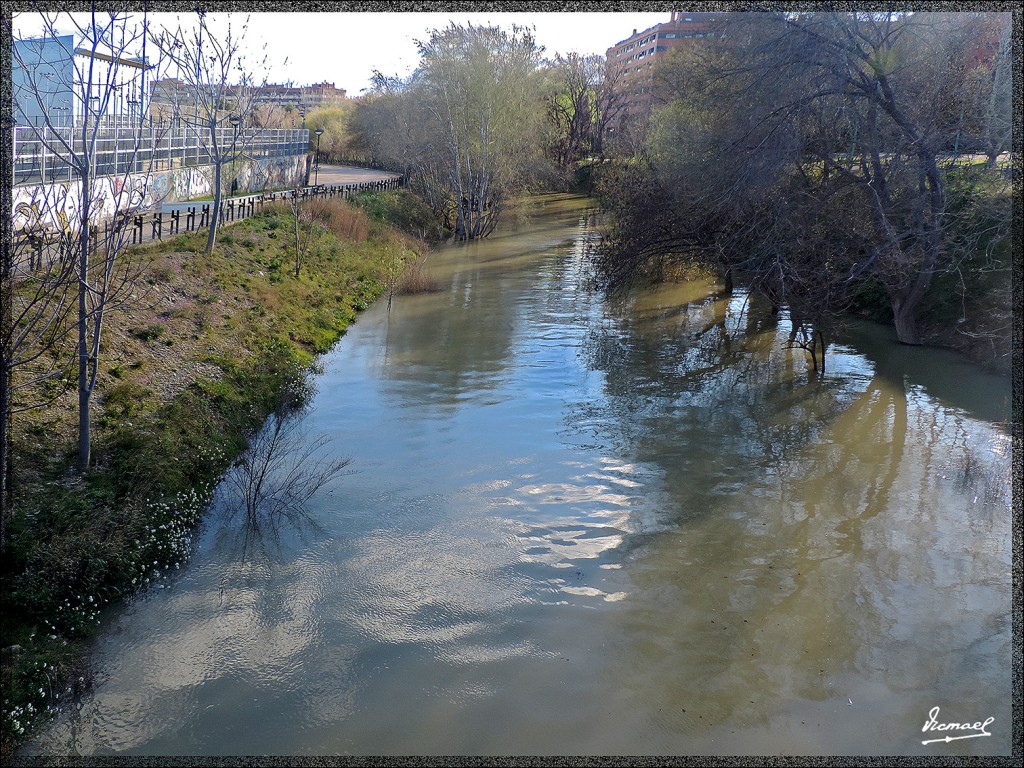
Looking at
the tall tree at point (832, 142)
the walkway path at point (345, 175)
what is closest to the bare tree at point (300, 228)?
the tall tree at point (832, 142)

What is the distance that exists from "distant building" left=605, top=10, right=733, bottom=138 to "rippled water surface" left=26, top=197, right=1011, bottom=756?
41094 millimetres

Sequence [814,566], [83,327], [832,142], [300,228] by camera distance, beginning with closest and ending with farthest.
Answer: [83,327] < [814,566] < [832,142] < [300,228]

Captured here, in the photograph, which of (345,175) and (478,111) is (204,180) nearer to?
(478,111)

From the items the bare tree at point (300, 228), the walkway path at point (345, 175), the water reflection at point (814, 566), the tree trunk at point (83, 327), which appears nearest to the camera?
the water reflection at point (814, 566)

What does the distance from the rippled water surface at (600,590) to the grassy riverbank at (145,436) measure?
434 millimetres

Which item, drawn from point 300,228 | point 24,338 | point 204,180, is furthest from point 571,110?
point 24,338

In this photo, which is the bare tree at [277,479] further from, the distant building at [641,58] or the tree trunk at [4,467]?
the distant building at [641,58]

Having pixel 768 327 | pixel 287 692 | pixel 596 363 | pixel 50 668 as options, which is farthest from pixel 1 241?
pixel 768 327

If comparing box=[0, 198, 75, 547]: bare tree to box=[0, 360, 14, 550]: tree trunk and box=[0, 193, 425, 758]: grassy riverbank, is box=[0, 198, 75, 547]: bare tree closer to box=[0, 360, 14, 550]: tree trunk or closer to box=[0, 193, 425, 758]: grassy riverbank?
box=[0, 360, 14, 550]: tree trunk

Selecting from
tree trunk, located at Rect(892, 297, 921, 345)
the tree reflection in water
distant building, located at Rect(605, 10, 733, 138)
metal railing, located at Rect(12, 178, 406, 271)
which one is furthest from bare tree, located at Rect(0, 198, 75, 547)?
distant building, located at Rect(605, 10, 733, 138)

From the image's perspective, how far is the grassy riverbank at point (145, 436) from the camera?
7797mm

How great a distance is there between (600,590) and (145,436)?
6.62m

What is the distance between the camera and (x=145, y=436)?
11.3 meters

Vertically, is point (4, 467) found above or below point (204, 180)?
below
